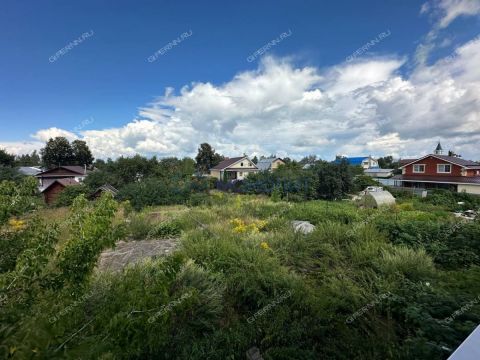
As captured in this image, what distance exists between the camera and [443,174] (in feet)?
82.6

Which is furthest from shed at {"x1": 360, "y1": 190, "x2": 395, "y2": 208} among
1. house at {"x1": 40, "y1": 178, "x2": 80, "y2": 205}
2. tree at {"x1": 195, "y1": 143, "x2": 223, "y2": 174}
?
tree at {"x1": 195, "y1": 143, "x2": 223, "y2": 174}

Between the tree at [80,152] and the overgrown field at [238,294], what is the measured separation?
48324 mm

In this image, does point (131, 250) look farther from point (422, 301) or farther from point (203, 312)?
point (422, 301)

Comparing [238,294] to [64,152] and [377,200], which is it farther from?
[64,152]

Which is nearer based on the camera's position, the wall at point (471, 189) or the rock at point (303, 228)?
the rock at point (303, 228)

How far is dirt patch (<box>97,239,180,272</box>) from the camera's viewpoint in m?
5.87

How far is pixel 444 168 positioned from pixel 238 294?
2981 cm

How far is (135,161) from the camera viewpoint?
2502 cm

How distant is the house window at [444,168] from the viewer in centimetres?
2477

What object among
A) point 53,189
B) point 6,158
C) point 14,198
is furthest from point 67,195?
point 6,158

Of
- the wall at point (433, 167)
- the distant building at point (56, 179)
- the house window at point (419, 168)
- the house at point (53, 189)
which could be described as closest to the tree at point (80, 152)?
the distant building at point (56, 179)

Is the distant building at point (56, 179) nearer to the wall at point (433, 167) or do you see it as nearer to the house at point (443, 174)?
the house at point (443, 174)

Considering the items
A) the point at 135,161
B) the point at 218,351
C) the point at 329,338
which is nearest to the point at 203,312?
the point at 218,351

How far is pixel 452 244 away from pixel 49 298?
28.5ft
